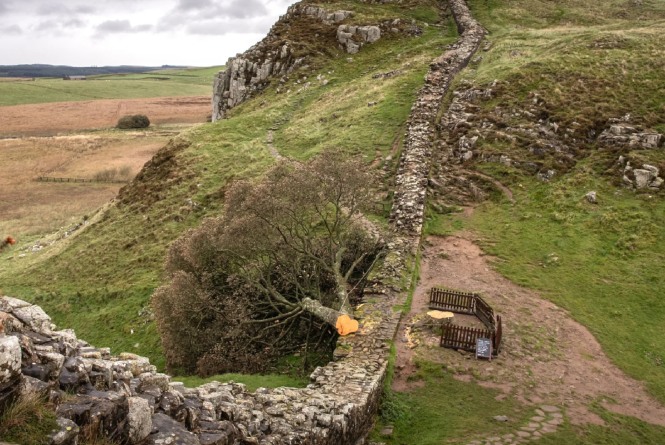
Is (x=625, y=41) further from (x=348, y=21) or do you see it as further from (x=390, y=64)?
(x=348, y=21)

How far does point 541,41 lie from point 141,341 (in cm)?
5301

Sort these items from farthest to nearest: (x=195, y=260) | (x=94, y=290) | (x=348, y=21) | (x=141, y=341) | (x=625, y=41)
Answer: (x=348, y=21) → (x=625, y=41) → (x=94, y=290) → (x=141, y=341) → (x=195, y=260)

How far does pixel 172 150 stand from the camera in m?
54.6

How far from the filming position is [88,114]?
150625 mm

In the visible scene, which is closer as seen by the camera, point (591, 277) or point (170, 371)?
point (170, 371)

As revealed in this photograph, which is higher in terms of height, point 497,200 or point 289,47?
point 289,47

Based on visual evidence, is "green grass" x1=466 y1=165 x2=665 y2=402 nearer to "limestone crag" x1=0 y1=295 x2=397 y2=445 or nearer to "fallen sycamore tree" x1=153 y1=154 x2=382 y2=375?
"fallen sycamore tree" x1=153 y1=154 x2=382 y2=375

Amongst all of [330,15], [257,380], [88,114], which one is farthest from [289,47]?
[88,114]

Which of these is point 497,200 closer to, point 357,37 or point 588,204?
point 588,204

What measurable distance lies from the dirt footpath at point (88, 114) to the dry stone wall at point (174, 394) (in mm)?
125608

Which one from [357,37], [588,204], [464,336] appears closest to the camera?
[464,336]

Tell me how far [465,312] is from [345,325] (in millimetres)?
6702

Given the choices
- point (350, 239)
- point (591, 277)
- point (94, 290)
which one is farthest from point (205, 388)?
point (94, 290)

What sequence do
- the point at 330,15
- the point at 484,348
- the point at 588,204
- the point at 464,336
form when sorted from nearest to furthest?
the point at 484,348, the point at 464,336, the point at 588,204, the point at 330,15
